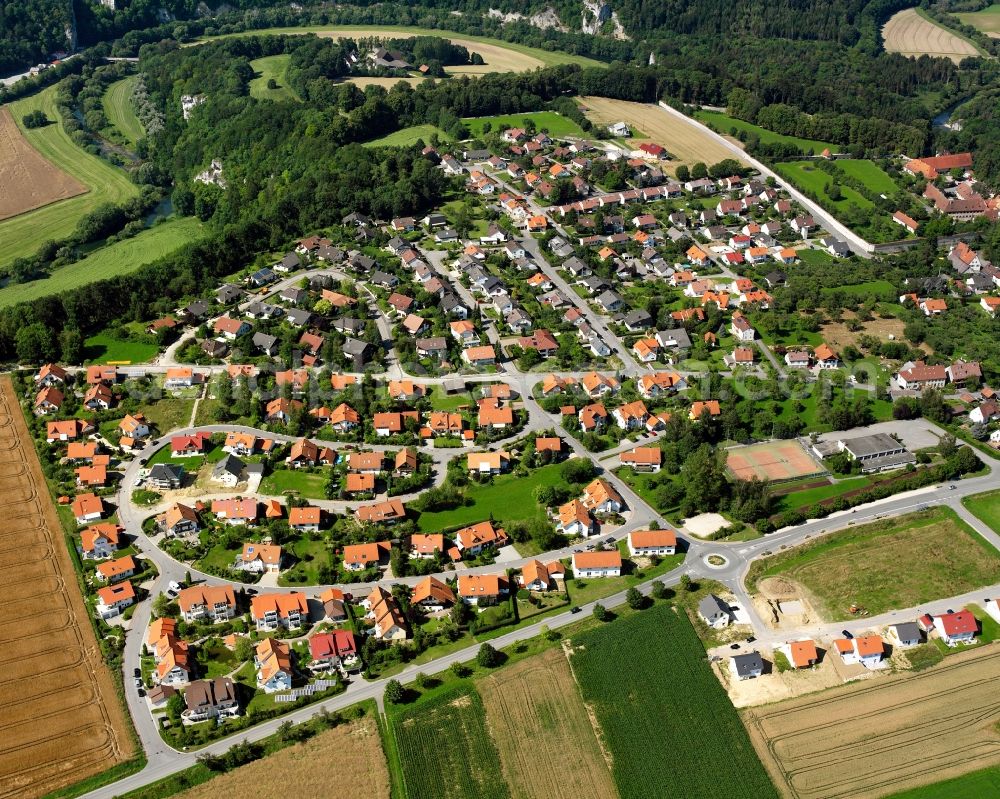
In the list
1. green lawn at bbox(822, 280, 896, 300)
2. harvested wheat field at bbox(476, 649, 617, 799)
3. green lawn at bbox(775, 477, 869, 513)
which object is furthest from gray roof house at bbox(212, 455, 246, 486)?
green lawn at bbox(822, 280, 896, 300)

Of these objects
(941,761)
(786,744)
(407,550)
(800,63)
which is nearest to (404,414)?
(407,550)

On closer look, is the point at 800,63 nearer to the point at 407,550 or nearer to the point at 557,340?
the point at 557,340

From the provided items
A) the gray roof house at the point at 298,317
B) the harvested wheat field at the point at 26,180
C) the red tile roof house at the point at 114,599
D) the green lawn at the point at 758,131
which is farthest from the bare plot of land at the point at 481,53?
the red tile roof house at the point at 114,599

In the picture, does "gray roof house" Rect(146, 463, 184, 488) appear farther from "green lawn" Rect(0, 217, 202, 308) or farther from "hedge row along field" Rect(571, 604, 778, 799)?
"green lawn" Rect(0, 217, 202, 308)

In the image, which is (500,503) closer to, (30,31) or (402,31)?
(402,31)

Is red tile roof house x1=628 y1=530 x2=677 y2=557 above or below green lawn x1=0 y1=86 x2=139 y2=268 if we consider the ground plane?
below

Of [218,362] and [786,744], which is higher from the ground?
[218,362]

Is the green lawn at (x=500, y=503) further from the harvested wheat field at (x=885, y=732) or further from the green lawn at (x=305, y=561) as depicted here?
the harvested wheat field at (x=885, y=732)
